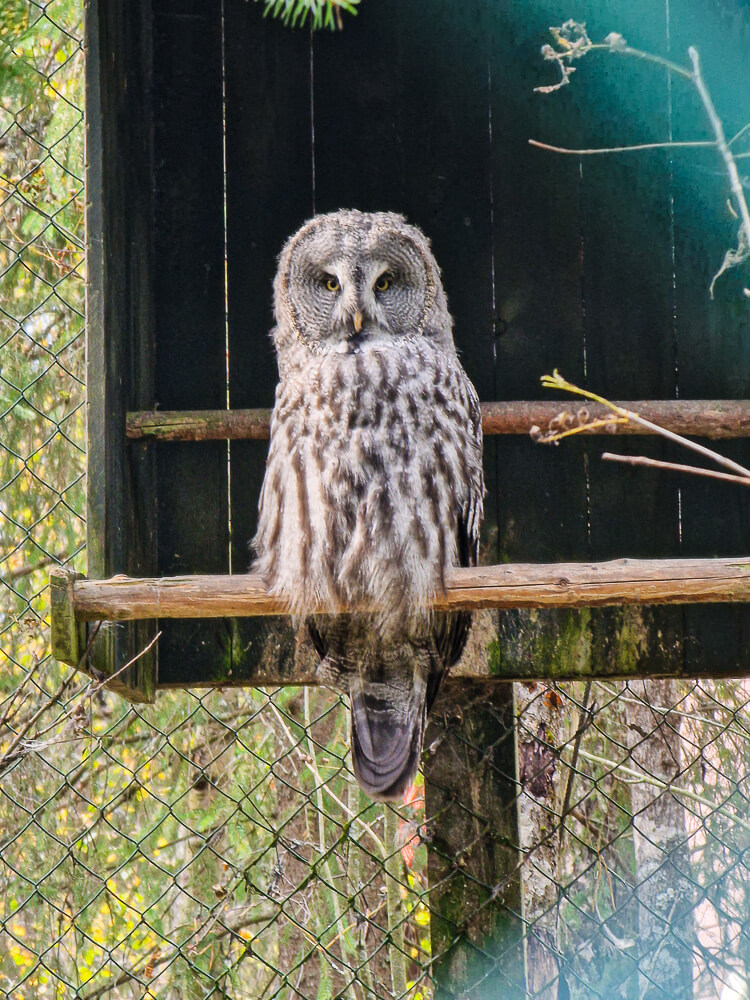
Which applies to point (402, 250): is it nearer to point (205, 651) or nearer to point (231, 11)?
point (231, 11)

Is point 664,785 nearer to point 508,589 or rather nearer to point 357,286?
point 508,589

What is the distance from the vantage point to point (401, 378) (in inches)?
100

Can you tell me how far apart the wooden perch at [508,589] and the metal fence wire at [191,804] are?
94 cm

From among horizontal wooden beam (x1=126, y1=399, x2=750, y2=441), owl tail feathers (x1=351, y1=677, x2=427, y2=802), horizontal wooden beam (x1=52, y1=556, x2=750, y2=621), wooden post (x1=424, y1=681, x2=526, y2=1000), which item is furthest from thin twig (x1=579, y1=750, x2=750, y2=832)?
horizontal wooden beam (x1=52, y1=556, x2=750, y2=621)

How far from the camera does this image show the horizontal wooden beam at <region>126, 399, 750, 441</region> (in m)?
2.64

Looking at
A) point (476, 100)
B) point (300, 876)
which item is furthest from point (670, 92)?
point (300, 876)

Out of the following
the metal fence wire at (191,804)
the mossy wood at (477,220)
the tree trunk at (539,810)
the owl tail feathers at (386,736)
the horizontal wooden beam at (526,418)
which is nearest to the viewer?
the owl tail feathers at (386,736)

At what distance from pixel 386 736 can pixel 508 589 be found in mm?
738

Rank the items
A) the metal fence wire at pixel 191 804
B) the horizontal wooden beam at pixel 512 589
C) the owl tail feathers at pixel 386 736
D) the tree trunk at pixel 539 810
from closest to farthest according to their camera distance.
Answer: the horizontal wooden beam at pixel 512 589
the owl tail feathers at pixel 386 736
the metal fence wire at pixel 191 804
the tree trunk at pixel 539 810

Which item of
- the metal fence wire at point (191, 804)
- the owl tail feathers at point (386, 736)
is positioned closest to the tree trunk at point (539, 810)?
the metal fence wire at point (191, 804)

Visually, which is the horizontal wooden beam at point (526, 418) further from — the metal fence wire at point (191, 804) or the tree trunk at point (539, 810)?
the tree trunk at point (539, 810)

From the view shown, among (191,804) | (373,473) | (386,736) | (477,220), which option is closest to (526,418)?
(373,473)

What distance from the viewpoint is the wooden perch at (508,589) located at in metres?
1.90

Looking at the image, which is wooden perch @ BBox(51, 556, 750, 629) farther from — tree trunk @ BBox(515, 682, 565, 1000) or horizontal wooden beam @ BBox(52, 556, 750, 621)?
tree trunk @ BBox(515, 682, 565, 1000)
